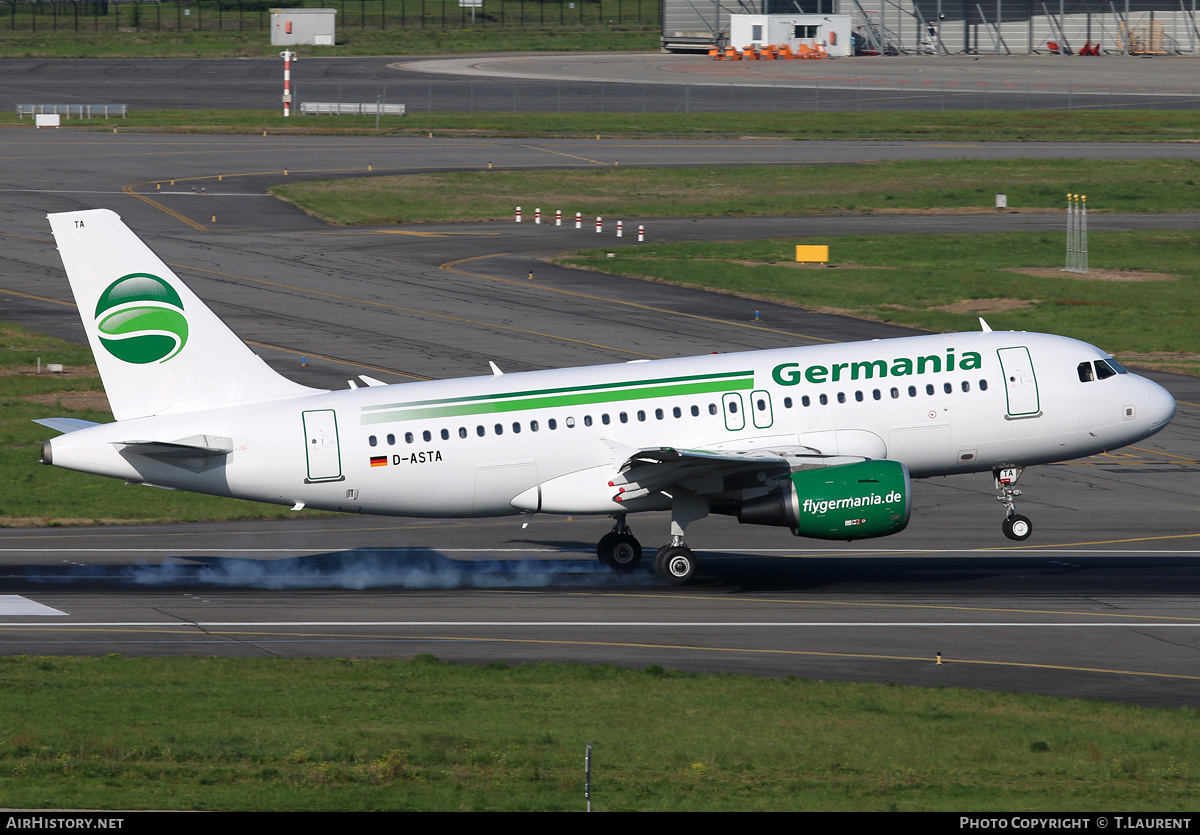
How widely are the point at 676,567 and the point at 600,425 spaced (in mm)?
3950

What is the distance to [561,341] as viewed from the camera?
210 feet

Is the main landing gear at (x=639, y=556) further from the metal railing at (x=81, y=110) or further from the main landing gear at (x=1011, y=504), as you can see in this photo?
the metal railing at (x=81, y=110)

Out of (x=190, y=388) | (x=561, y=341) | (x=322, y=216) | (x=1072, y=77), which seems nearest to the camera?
(x=190, y=388)

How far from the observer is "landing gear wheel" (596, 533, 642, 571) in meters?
37.6

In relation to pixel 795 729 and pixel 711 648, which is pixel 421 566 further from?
pixel 795 729

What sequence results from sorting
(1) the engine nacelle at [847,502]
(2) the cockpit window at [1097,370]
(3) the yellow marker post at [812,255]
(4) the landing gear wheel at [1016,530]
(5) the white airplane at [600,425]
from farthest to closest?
(3) the yellow marker post at [812,255] < (2) the cockpit window at [1097,370] < (4) the landing gear wheel at [1016,530] < (5) the white airplane at [600,425] < (1) the engine nacelle at [847,502]

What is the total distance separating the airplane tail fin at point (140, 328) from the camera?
33.4m

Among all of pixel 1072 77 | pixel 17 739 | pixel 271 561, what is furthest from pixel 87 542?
pixel 1072 77

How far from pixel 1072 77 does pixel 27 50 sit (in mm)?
122121

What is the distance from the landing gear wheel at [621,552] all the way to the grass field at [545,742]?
954cm

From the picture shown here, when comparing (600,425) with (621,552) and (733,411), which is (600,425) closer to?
(733,411)

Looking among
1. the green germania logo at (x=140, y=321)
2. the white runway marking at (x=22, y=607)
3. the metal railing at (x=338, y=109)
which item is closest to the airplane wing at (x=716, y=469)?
the green germania logo at (x=140, y=321)

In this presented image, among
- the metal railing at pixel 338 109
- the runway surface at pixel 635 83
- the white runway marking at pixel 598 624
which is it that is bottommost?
the white runway marking at pixel 598 624

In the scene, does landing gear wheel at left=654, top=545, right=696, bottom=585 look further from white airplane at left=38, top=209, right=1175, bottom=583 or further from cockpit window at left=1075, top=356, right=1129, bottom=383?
cockpit window at left=1075, top=356, right=1129, bottom=383
